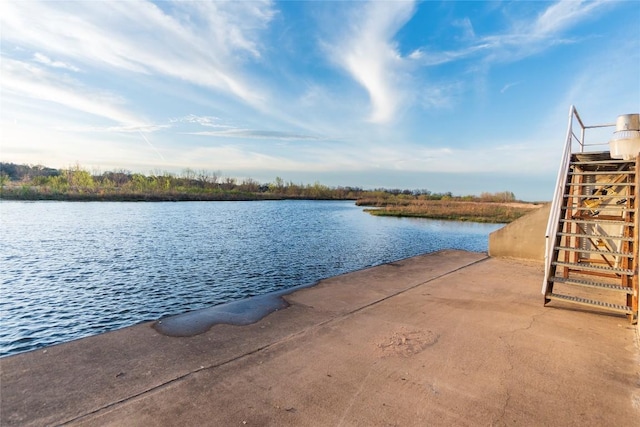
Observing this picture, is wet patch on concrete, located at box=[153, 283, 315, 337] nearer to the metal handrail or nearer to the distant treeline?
the metal handrail

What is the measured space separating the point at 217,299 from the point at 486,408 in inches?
256

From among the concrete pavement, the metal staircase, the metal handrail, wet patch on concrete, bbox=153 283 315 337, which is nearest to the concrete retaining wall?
the metal staircase

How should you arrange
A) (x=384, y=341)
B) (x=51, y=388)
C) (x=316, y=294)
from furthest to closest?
(x=316, y=294), (x=384, y=341), (x=51, y=388)

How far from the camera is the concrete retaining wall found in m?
9.98

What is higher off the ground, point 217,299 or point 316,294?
point 316,294

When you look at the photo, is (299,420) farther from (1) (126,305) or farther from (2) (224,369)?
(1) (126,305)

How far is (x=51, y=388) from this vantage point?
316 centimetres

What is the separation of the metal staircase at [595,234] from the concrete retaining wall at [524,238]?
132 centimetres

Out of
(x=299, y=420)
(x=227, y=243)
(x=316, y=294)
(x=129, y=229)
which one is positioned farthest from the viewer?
(x=129, y=229)

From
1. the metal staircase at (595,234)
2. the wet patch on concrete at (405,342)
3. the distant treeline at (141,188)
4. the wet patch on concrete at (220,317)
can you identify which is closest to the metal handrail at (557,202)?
the metal staircase at (595,234)

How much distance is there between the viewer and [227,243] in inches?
656

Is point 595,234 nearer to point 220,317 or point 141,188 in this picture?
point 220,317

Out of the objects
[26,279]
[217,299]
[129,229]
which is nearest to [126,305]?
[217,299]

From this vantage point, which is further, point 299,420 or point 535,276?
point 535,276
